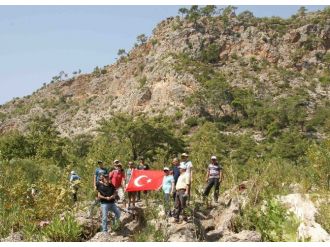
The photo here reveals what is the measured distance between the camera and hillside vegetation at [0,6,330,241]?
3859cm

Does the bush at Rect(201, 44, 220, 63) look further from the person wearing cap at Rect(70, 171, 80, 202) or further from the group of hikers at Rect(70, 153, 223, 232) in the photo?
the group of hikers at Rect(70, 153, 223, 232)

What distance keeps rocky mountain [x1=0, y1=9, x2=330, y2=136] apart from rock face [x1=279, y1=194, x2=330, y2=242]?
48286 mm

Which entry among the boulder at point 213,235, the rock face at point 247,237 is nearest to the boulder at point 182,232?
the boulder at point 213,235

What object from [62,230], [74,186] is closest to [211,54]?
[74,186]

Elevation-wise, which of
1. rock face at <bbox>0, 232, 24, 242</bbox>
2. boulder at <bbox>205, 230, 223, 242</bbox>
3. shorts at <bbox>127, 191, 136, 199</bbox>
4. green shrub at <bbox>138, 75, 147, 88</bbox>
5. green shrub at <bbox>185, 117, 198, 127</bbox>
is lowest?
boulder at <bbox>205, 230, 223, 242</bbox>

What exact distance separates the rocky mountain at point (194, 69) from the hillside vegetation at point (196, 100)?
0.18 m

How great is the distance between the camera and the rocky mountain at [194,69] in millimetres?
68062

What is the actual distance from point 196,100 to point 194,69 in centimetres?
808

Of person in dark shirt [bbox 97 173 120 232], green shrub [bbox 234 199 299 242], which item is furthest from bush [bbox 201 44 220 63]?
person in dark shirt [bbox 97 173 120 232]

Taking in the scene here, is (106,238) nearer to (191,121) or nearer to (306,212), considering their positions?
(306,212)

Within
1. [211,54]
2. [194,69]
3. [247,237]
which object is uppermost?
[211,54]

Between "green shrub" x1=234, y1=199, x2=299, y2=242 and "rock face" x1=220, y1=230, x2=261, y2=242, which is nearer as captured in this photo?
"green shrub" x1=234, y1=199, x2=299, y2=242

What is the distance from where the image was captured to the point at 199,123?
60.7 meters

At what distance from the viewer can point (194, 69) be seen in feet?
230
